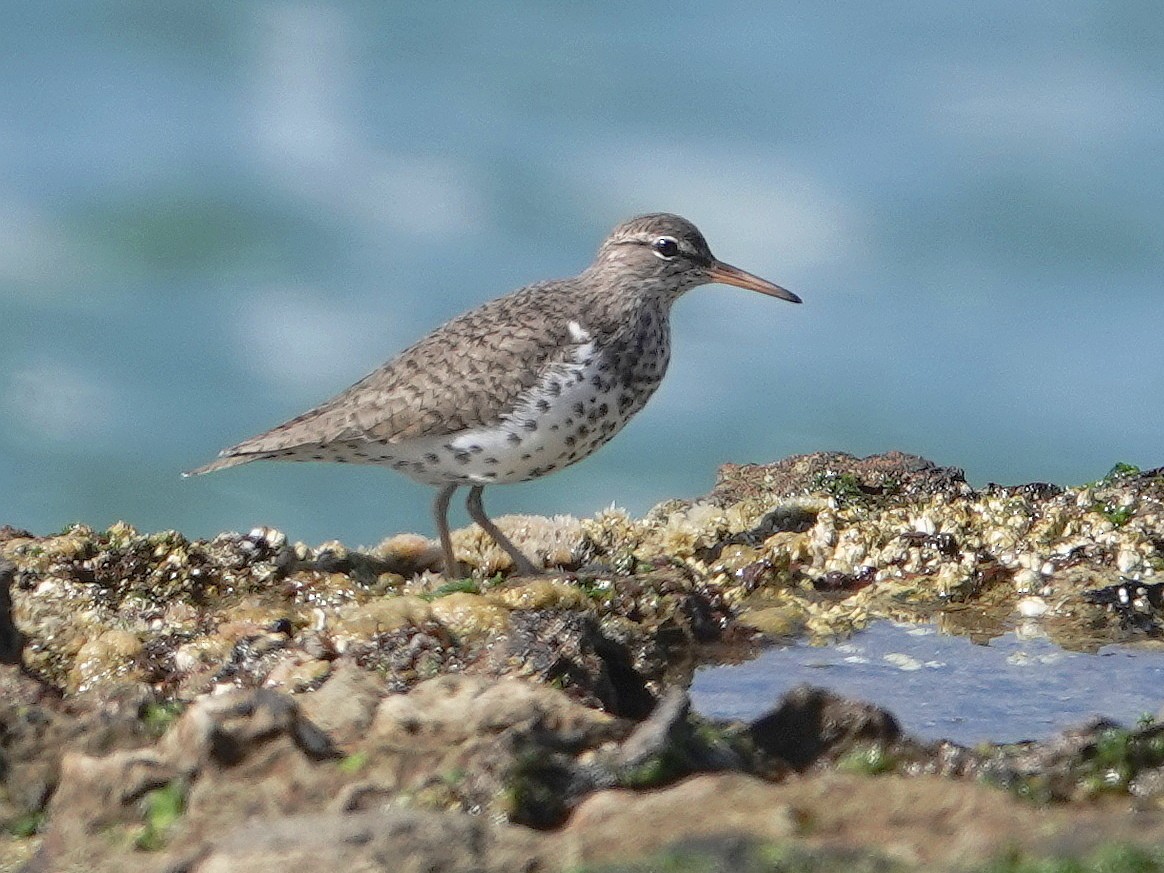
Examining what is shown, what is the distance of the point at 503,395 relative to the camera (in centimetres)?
904

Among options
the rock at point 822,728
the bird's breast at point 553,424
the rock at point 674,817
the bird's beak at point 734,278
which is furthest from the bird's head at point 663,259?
the rock at point 674,817

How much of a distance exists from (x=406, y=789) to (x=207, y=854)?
67cm

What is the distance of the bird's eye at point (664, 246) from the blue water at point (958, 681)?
322 centimetres

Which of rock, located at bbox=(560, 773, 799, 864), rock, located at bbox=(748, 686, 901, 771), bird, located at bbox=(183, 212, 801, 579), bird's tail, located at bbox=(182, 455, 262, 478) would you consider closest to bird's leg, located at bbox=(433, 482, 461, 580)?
bird, located at bbox=(183, 212, 801, 579)

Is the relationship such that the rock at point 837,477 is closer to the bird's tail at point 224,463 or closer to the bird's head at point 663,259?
the bird's head at point 663,259

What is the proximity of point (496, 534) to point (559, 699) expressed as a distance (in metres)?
3.68

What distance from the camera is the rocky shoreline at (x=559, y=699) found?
418 centimetres

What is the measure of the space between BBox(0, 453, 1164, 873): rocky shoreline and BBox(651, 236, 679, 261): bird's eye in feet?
5.41

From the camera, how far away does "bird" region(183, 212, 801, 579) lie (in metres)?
9.01

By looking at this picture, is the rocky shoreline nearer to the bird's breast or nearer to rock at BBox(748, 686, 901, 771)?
rock at BBox(748, 686, 901, 771)

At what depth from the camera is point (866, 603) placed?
7789 millimetres

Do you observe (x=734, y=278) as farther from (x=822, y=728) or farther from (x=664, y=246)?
(x=822, y=728)

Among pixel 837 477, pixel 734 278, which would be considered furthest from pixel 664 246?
pixel 837 477

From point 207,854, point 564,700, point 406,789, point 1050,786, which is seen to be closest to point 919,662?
point 1050,786
